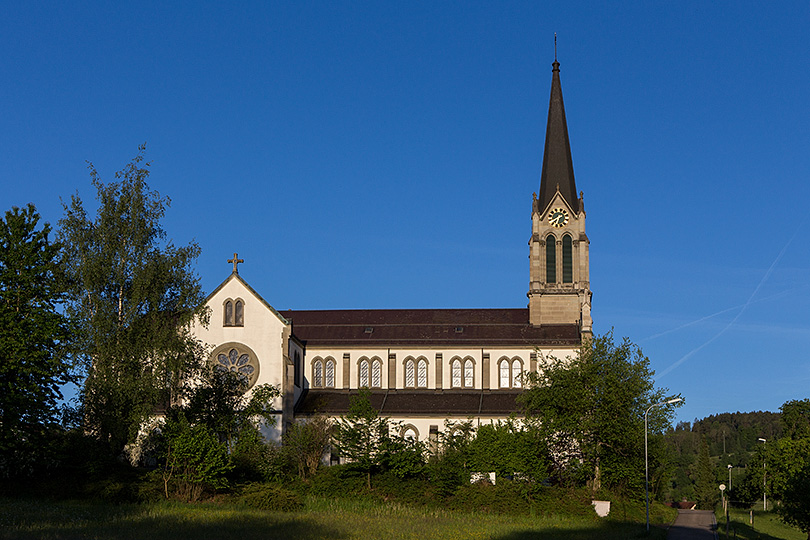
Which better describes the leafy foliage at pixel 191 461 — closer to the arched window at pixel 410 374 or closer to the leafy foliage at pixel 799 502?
the arched window at pixel 410 374

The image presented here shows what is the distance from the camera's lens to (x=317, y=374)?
252ft

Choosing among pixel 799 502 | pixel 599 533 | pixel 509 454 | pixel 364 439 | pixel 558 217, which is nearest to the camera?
pixel 599 533

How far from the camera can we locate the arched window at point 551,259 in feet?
261

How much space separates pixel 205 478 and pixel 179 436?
105 inches

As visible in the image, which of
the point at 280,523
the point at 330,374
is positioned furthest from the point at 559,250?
the point at 280,523

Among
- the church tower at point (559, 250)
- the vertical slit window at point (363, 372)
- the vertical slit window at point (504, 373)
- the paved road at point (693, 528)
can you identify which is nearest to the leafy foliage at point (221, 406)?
the vertical slit window at point (363, 372)

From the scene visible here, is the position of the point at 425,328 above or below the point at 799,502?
above

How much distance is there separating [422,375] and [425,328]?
174 inches

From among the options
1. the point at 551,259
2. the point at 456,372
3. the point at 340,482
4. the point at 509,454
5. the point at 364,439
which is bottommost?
the point at 340,482

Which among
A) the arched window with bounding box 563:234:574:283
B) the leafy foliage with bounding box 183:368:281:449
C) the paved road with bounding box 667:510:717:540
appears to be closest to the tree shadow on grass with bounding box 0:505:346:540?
the leafy foliage with bounding box 183:368:281:449

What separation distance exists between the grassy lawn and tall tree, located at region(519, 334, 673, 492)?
5744 millimetres

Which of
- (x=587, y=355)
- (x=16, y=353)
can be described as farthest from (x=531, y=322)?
(x=16, y=353)

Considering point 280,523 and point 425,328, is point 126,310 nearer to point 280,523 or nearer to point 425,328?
point 280,523

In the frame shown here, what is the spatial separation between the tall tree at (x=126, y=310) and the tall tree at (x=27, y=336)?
54.9 inches
